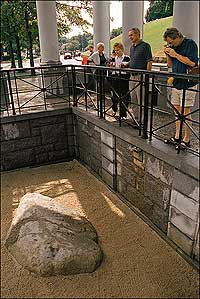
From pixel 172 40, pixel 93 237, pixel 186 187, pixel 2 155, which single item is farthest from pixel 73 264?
pixel 2 155

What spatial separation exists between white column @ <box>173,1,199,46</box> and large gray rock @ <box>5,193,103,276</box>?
414 cm

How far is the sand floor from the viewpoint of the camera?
313cm

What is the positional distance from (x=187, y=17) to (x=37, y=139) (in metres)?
3.89

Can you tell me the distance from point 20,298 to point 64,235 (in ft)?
2.72

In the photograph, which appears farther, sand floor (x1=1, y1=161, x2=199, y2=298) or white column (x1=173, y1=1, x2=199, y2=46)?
white column (x1=173, y1=1, x2=199, y2=46)

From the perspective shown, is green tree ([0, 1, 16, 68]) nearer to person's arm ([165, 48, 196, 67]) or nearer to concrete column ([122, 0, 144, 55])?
concrete column ([122, 0, 144, 55])

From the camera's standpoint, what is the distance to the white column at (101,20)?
9273 millimetres

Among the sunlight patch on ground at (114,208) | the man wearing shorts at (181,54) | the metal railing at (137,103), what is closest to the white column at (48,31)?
the metal railing at (137,103)

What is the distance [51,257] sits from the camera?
331 cm

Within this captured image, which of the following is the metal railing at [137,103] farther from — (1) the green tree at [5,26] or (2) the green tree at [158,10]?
(2) the green tree at [158,10]

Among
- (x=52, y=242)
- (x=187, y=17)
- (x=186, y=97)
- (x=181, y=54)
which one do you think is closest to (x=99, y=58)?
(x=187, y=17)

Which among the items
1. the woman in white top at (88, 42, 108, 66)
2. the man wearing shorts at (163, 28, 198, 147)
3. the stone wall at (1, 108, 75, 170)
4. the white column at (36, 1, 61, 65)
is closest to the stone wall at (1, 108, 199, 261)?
the stone wall at (1, 108, 75, 170)

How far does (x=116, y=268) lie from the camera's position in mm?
3424

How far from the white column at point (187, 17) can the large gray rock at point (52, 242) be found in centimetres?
414
